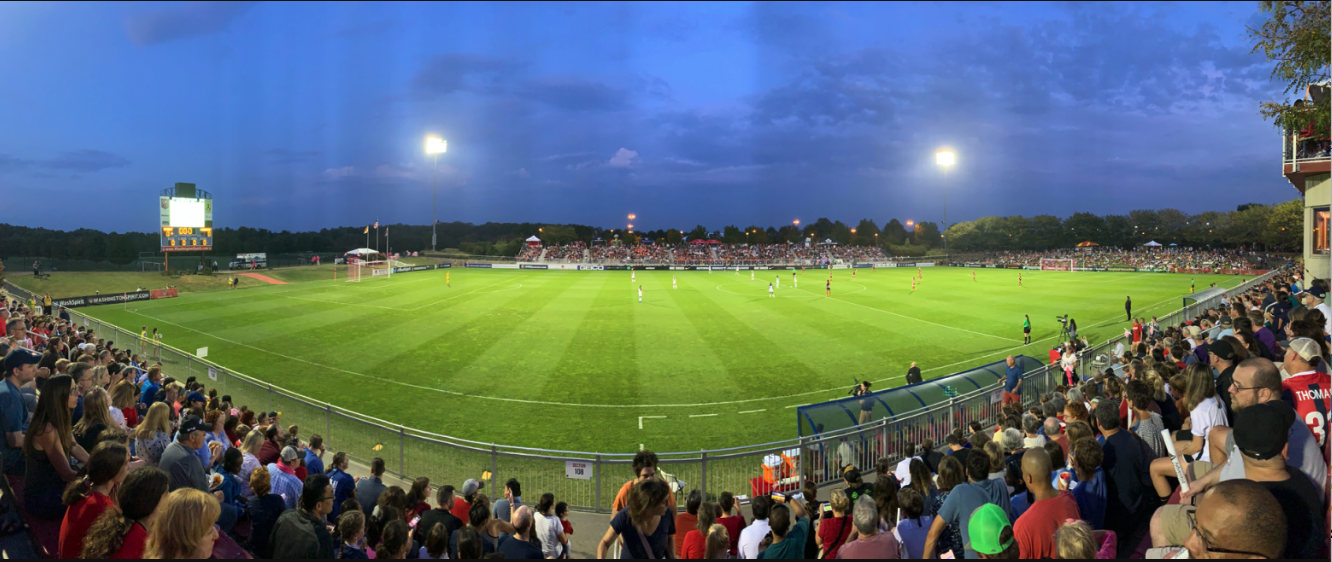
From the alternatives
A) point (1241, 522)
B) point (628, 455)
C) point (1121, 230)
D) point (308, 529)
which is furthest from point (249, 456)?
point (1121, 230)

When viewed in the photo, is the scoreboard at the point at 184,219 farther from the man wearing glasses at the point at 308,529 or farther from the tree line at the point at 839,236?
the man wearing glasses at the point at 308,529

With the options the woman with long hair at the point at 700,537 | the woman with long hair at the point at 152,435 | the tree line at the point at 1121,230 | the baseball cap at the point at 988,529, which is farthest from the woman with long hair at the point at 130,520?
the tree line at the point at 1121,230

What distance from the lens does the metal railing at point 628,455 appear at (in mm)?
10031

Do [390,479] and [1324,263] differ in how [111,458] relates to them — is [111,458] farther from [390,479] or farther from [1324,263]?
[1324,263]

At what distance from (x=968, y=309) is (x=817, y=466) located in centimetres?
3027

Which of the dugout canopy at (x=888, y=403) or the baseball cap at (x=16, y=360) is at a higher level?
the baseball cap at (x=16, y=360)

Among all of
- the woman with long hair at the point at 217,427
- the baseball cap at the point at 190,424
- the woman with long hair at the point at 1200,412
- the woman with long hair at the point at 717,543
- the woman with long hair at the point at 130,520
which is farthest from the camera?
the woman with long hair at the point at 217,427

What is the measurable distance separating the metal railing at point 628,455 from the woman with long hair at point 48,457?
5241 millimetres

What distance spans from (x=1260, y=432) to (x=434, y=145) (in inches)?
3233

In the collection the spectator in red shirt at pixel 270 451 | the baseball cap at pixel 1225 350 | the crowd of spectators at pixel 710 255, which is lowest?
the spectator in red shirt at pixel 270 451

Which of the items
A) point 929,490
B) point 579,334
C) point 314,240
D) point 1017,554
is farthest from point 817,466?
point 314,240

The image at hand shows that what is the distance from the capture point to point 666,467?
12.8 m

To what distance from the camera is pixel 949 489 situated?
5.34 m

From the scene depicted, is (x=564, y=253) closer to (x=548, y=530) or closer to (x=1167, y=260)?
(x=1167, y=260)
